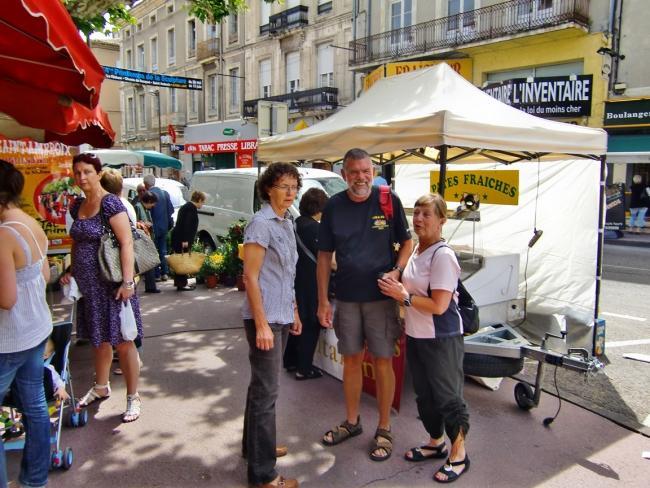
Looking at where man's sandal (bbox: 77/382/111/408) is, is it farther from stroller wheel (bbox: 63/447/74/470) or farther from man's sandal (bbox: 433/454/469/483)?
man's sandal (bbox: 433/454/469/483)

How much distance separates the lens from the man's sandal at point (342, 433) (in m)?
3.42

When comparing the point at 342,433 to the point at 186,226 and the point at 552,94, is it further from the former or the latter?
the point at 552,94

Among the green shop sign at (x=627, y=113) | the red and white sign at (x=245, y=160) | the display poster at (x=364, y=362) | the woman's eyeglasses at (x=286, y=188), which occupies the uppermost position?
the green shop sign at (x=627, y=113)

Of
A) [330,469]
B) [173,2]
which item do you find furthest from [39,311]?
[173,2]

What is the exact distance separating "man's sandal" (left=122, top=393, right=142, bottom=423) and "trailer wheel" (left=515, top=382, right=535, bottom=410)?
2811 millimetres

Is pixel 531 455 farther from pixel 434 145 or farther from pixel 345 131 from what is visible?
pixel 345 131

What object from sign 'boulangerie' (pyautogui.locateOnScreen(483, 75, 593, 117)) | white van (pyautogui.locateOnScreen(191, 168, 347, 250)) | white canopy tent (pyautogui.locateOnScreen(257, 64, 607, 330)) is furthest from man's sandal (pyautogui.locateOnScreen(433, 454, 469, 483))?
sign 'boulangerie' (pyautogui.locateOnScreen(483, 75, 593, 117))

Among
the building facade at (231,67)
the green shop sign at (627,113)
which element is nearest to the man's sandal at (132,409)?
the building facade at (231,67)

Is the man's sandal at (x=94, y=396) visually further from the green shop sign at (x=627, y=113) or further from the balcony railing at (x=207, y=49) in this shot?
the balcony railing at (x=207, y=49)

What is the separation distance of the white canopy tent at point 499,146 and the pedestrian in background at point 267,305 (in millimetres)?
1635

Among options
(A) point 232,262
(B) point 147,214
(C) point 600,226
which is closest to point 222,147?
(B) point 147,214

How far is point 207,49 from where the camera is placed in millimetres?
29984

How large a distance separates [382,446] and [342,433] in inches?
12.0

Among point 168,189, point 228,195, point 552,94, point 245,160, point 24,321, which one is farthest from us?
point 245,160
